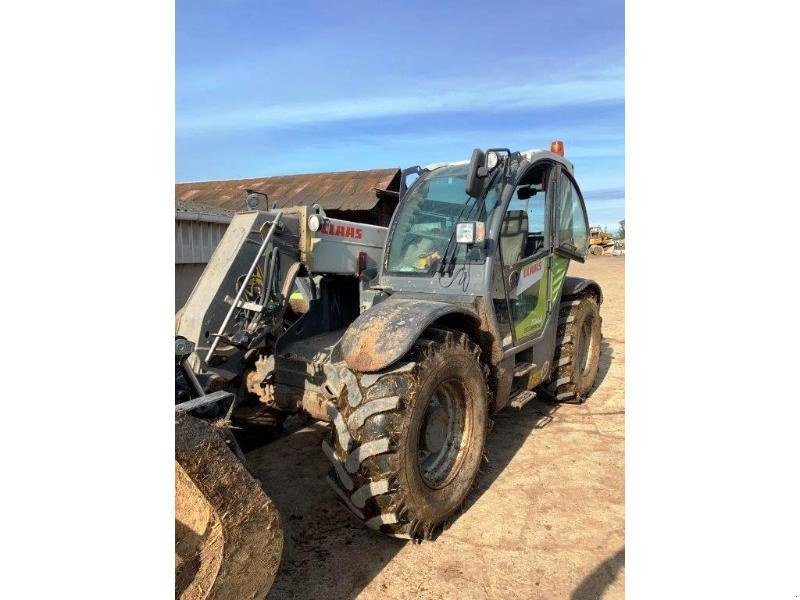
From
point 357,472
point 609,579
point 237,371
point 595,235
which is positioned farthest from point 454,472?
point 595,235

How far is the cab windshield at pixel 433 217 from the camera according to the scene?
4.00 metres

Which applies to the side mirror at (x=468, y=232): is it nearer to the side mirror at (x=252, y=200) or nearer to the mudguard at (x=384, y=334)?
the mudguard at (x=384, y=334)

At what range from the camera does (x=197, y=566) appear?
72.2 inches

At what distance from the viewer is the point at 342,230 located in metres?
4.05

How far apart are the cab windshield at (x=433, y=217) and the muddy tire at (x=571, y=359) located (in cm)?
189

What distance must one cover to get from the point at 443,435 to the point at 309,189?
10.3 m

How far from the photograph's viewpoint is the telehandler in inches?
112

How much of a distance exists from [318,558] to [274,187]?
448 inches

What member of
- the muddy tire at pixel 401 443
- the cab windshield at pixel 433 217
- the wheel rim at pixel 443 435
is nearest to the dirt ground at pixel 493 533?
the muddy tire at pixel 401 443

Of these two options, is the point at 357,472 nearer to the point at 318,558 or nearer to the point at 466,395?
the point at 318,558

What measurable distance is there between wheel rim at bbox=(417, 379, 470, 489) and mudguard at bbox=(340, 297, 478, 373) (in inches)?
17.1

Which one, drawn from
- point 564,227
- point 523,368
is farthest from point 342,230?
point 564,227

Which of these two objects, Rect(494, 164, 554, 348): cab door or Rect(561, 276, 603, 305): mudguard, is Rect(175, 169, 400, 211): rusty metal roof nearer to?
Rect(561, 276, 603, 305): mudguard

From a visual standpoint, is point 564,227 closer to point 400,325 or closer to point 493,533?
point 400,325
